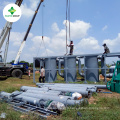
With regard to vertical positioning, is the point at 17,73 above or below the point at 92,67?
below

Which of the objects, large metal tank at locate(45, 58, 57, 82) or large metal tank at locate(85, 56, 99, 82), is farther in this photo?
large metal tank at locate(45, 58, 57, 82)

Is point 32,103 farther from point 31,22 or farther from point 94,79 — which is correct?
point 31,22

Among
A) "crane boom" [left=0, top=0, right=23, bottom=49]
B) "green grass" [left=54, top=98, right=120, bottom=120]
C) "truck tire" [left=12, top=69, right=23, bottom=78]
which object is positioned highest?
"crane boom" [left=0, top=0, right=23, bottom=49]

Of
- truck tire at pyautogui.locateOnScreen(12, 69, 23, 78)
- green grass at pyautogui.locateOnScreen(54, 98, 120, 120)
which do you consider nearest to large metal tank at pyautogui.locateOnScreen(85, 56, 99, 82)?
green grass at pyautogui.locateOnScreen(54, 98, 120, 120)

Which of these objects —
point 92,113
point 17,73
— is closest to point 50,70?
point 17,73

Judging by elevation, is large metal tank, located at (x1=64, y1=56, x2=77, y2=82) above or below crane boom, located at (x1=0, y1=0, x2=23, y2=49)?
below

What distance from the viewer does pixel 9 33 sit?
15.1m

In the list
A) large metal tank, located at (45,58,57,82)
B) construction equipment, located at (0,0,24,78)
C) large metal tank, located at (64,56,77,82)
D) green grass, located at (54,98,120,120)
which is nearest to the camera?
green grass, located at (54,98,120,120)

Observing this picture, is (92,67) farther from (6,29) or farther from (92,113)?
(6,29)

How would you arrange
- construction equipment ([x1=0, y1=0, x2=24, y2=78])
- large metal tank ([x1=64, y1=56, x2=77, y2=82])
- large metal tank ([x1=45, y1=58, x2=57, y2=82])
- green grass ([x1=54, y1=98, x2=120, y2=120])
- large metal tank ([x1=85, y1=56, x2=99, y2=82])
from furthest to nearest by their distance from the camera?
construction equipment ([x1=0, y1=0, x2=24, y2=78]) → large metal tank ([x1=45, y1=58, x2=57, y2=82]) → large metal tank ([x1=64, y1=56, x2=77, y2=82]) → large metal tank ([x1=85, y1=56, x2=99, y2=82]) → green grass ([x1=54, y1=98, x2=120, y2=120])

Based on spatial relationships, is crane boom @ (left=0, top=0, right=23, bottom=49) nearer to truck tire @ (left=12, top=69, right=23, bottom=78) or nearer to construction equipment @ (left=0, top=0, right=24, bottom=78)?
construction equipment @ (left=0, top=0, right=24, bottom=78)

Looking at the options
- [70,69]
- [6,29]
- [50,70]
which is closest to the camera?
[70,69]

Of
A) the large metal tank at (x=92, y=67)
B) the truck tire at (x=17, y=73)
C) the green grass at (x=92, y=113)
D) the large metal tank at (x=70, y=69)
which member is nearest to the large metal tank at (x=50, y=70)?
the large metal tank at (x=70, y=69)

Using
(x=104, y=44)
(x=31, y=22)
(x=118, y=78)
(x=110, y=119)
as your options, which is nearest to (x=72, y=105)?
(x=110, y=119)
